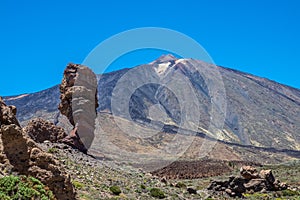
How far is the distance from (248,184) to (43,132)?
18074 mm

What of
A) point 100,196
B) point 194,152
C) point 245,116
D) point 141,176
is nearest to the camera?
point 100,196

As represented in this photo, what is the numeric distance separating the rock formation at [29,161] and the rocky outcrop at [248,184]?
73.6 ft

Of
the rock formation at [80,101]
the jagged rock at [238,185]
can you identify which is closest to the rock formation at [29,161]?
the rock formation at [80,101]

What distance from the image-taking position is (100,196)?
2184 centimetres

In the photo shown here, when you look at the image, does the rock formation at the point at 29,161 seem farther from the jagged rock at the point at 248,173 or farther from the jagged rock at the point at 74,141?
the jagged rock at the point at 248,173

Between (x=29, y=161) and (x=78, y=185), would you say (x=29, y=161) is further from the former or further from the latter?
(x=78, y=185)

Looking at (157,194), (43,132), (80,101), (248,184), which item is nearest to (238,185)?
(248,184)

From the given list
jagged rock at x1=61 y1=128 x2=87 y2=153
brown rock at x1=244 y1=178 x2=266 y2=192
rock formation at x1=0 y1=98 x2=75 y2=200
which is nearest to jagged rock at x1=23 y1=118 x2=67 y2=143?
jagged rock at x1=61 y1=128 x2=87 y2=153

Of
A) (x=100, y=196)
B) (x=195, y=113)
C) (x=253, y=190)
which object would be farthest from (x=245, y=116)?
(x=100, y=196)

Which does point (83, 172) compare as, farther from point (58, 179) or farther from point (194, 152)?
point (194, 152)

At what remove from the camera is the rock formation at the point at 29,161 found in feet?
44.6

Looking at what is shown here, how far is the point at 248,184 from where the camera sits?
114ft

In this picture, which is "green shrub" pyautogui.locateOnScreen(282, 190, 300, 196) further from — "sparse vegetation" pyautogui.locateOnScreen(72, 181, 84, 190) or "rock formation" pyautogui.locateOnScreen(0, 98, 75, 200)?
"rock formation" pyautogui.locateOnScreen(0, 98, 75, 200)

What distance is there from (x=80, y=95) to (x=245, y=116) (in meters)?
171
